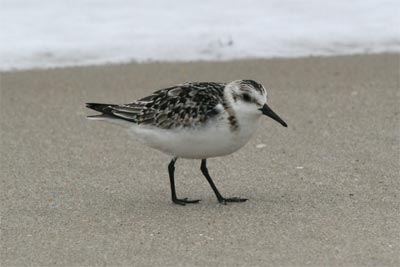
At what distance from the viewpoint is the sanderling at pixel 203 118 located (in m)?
5.28

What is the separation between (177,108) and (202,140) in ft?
0.87

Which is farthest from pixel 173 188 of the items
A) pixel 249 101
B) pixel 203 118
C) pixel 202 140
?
pixel 249 101

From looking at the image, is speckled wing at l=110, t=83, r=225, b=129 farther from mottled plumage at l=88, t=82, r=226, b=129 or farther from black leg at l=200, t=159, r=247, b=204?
black leg at l=200, t=159, r=247, b=204

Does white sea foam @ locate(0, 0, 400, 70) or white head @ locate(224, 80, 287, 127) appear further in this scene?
white sea foam @ locate(0, 0, 400, 70)

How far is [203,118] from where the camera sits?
528cm

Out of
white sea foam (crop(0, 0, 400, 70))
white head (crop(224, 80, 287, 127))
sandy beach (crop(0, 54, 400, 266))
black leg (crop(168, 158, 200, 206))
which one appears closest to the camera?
sandy beach (crop(0, 54, 400, 266))

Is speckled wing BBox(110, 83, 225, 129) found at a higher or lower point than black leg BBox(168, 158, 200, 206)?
higher

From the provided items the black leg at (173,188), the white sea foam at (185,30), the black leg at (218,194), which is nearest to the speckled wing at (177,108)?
the black leg at (173,188)

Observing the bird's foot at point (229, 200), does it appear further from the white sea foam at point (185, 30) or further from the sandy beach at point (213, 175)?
the white sea foam at point (185, 30)

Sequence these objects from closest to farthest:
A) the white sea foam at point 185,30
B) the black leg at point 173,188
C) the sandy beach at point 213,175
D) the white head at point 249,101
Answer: the sandy beach at point 213,175, the white head at point 249,101, the black leg at point 173,188, the white sea foam at point 185,30

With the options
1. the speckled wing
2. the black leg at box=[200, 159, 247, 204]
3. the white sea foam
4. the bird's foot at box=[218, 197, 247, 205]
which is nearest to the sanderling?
the speckled wing

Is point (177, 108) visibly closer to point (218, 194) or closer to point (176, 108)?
point (176, 108)

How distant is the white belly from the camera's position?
5.29 m

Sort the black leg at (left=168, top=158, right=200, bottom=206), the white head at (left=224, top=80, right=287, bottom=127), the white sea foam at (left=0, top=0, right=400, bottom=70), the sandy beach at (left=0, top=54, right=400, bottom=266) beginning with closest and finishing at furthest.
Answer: the sandy beach at (left=0, top=54, right=400, bottom=266), the white head at (left=224, top=80, right=287, bottom=127), the black leg at (left=168, top=158, right=200, bottom=206), the white sea foam at (left=0, top=0, right=400, bottom=70)
